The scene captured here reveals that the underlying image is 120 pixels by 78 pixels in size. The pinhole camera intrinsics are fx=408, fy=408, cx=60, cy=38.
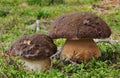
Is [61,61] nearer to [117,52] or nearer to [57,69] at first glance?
[57,69]

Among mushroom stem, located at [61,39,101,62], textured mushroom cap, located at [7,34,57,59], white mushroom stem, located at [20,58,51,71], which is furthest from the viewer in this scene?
mushroom stem, located at [61,39,101,62]

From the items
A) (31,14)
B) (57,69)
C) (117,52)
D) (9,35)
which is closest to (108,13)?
(31,14)

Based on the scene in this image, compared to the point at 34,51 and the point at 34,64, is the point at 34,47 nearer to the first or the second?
the point at 34,51

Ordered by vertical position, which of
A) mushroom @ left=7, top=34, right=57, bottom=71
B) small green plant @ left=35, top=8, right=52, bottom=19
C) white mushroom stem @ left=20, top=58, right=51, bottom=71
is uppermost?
mushroom @ left=7, top=34, right=57, bottom=71

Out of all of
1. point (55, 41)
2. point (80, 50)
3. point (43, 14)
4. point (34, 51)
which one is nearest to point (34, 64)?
point (34, 51)

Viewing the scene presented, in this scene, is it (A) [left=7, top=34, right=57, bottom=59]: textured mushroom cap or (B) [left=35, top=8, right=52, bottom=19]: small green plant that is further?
(B) [left=35, top=8, right=52, bottom=19]: small green plant

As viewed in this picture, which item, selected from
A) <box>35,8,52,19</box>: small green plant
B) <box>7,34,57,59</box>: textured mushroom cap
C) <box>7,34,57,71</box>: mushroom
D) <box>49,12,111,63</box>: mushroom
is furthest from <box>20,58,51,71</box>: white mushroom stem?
<box>35,8,52,19</box>: small green plant

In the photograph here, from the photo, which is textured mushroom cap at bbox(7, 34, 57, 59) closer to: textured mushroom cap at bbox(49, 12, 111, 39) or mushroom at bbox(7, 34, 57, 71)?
mushroom at bbox(7, 34, 57, 71)
